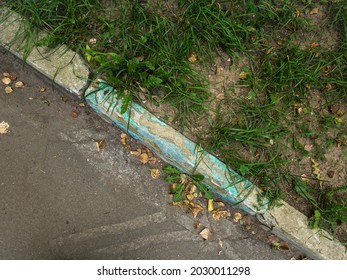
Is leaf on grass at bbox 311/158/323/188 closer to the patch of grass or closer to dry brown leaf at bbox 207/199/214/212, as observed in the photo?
the patch of grass

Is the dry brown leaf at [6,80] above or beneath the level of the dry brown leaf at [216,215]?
above

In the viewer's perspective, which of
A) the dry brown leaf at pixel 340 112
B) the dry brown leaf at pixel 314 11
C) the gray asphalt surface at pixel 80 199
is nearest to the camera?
the gray asphalt surface at pixel 80 199

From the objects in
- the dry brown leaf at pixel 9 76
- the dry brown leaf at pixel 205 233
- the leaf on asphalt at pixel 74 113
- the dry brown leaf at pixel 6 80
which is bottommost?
the dry brown leaf at pixel 205 233

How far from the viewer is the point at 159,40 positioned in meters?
2.56

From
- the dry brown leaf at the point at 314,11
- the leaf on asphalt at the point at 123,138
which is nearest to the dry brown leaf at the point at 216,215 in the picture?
the leaf on asphalt at the point at 123,138

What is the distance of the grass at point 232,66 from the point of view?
252cm

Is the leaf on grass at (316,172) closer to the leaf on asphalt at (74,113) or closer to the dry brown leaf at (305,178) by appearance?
the dry brown leaf at (305,178)

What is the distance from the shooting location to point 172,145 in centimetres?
247

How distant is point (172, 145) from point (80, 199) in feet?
2.64

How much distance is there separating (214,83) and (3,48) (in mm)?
1711

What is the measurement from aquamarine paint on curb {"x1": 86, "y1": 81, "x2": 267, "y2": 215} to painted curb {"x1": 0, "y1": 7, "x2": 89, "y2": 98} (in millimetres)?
131

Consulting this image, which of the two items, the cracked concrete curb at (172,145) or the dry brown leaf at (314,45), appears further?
the dry brown leaf at (314,45)

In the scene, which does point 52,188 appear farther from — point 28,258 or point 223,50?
point 223,50

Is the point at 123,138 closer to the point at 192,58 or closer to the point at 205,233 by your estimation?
the point at 192,58
